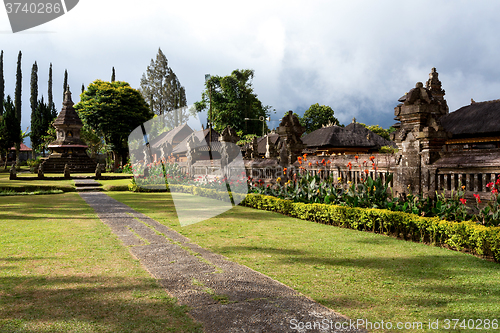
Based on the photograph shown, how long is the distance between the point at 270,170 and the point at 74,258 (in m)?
8.96

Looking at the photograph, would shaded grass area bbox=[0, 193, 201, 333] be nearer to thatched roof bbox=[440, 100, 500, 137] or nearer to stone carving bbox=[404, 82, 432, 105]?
stone carving bbox=[404, 82, 432, 105]

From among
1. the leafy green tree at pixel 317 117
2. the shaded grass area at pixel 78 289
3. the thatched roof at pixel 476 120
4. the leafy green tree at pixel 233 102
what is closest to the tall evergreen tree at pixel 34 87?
the leafy green tree at pixel 233 102

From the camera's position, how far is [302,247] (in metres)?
6.02

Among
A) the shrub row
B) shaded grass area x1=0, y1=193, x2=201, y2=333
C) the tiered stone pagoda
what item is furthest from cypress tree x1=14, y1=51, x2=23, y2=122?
→ shaded grass area x1=0, y1=193, x2=201, y2=333

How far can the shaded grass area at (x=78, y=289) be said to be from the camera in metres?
3.10

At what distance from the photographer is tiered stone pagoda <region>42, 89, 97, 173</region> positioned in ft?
125

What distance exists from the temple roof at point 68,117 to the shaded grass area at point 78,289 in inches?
1585

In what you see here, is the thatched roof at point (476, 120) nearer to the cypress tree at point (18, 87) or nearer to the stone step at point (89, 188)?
the stone step at point (89, 188)

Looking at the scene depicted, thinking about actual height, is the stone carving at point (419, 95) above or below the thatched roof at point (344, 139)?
below

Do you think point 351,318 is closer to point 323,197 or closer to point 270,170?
point 323,197

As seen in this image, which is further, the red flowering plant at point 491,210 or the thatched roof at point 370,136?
the thatched roof at point 370,136

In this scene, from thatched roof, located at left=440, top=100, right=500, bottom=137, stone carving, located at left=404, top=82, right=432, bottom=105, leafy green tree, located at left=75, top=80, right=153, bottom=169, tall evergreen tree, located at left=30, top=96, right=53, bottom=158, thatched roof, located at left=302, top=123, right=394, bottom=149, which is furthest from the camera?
tall evergreen tree, located at left=30, top=96, right=53, bottom=158

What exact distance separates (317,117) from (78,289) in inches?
2515

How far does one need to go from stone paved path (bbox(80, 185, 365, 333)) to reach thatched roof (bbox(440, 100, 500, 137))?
62.0 ft
